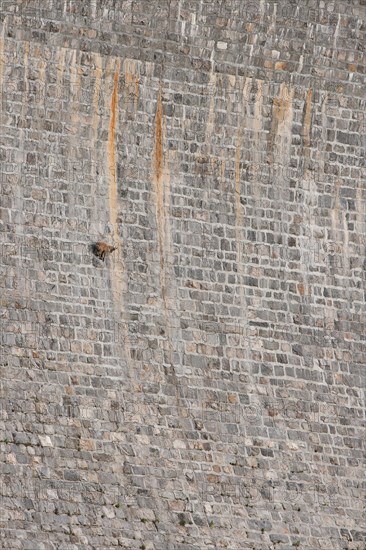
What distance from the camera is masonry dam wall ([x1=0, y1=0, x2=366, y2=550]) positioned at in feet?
79.4

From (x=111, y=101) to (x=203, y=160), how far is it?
5.48 feet

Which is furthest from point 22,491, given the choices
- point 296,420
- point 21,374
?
point 296,420

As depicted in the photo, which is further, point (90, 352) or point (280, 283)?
point (280, 283)

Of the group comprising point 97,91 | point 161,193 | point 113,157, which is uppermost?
point 97,91

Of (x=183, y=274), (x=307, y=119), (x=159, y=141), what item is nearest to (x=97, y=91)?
(x=159, y=141)

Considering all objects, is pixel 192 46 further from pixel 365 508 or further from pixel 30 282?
pixel 365 508

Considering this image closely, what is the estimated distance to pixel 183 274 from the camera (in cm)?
2616

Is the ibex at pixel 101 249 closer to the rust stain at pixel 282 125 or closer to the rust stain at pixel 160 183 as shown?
the rust stain at pixel 160 183

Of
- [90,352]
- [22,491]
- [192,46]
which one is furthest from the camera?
[192,46]

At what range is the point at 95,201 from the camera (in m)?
25.7

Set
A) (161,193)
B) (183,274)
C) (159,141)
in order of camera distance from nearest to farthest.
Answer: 1. (183,274)
2. (161,193)
3. (159,141)

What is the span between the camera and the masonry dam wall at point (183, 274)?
953 inches

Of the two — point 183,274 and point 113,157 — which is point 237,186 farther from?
point 113,157

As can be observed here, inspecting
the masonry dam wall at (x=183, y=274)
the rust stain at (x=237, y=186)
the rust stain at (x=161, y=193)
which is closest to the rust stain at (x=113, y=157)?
the masonry dam wall at (x=183, y=274)
